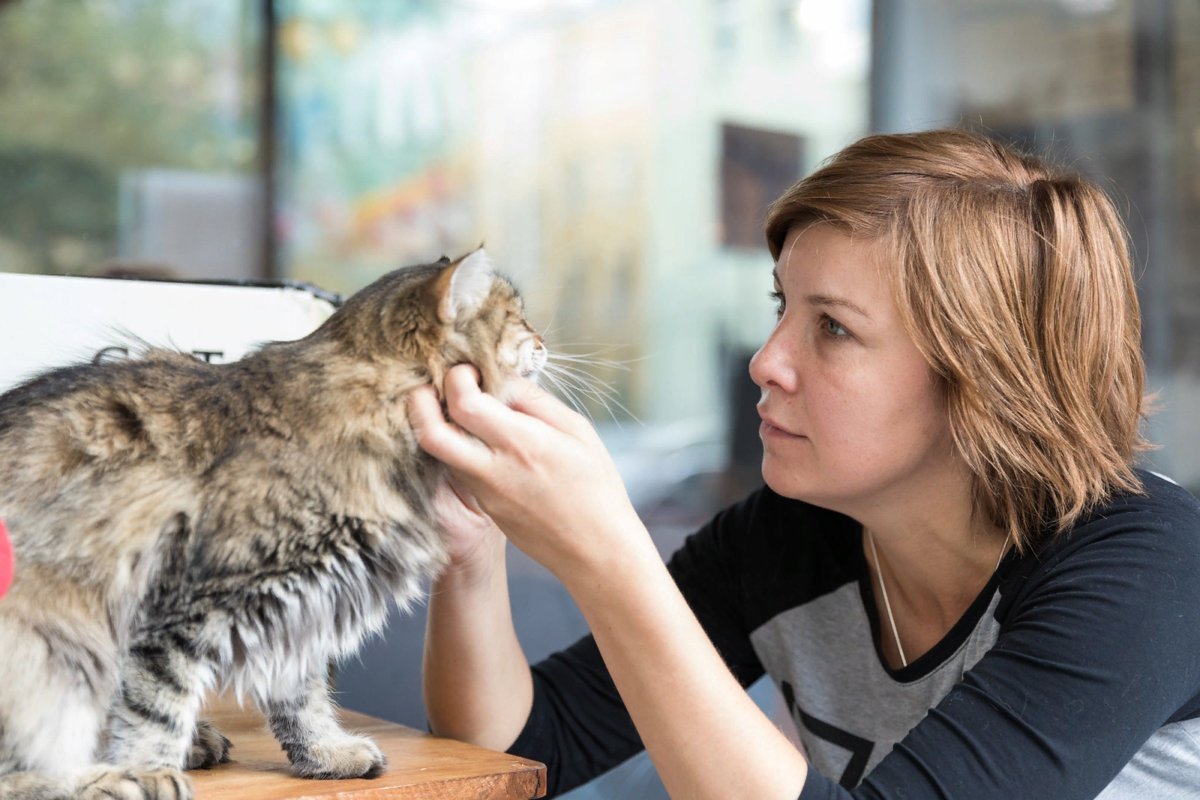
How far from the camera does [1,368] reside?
1.04 m

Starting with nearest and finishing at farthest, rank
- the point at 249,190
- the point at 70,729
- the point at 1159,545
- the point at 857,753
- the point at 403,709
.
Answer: the point at 70,729 → the point at 1159,545 → the point at 857,753 → the point at 403,709 → the point at 249,190

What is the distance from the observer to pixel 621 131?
3.71 metres

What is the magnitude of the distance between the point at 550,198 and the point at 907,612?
2.68 metres

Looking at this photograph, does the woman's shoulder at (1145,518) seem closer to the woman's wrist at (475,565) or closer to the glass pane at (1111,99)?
the woman's wrist at (475,565)

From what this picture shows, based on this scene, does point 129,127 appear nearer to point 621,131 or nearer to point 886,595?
point 621,131

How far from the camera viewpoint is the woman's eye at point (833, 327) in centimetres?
104

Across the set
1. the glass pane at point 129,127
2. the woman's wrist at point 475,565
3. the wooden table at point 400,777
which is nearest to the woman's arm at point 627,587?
the wooden table at point 400,777

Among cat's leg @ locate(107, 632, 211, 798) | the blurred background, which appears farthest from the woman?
the blurred background

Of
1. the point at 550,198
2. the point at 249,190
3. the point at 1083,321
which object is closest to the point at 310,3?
the point at 249,190

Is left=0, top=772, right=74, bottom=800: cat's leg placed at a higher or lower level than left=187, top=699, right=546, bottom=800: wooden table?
higher

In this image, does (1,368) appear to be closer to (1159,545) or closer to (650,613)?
(650,613)

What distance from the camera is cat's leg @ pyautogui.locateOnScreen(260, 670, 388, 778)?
0.85 meters

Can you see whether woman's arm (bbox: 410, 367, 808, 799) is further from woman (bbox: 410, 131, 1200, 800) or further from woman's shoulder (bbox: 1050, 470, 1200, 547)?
woman's shoulder (bbox: 1050, 470, 1200, 547)

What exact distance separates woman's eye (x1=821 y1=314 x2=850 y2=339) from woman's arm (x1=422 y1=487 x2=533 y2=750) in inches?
13.9
